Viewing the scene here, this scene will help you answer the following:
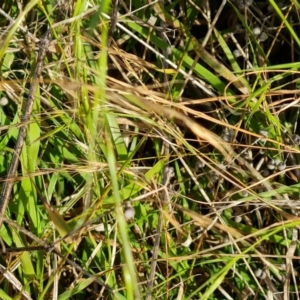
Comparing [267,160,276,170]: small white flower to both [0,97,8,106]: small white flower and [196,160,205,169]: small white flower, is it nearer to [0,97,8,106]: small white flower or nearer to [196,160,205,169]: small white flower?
[196,160,205,169]: small white flower

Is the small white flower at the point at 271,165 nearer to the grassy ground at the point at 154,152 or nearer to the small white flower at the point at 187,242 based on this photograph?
the grassy ground at the point at 154,152

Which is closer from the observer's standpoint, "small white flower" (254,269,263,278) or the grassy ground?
the grassy ground

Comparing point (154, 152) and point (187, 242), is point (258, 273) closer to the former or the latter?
point (187, 242)

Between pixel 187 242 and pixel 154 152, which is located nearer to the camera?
pixel 187 242

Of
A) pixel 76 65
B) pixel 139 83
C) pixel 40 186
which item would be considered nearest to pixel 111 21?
pixel 76 65

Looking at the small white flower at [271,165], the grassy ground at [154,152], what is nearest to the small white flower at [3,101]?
the grassy ground at [154,152]

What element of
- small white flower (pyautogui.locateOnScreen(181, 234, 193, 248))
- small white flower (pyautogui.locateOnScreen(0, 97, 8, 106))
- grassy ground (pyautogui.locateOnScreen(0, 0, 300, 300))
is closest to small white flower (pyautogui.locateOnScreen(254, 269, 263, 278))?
grassy ground (pyautogui.locateOnScreen(0, 0, 300, 300))

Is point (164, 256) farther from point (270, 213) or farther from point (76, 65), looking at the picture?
point (76, 65)

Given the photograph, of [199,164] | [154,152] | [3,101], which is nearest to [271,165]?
[199,164]
